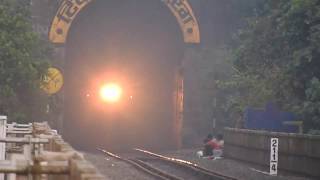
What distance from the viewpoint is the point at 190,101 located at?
127ft

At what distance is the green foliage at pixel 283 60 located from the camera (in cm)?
2369

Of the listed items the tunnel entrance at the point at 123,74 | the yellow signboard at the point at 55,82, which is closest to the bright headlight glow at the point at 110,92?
the tunnel entrance at the point at 123,74

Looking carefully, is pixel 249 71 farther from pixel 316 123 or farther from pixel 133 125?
pixel 133 125

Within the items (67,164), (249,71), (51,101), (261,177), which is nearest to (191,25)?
(249,71)

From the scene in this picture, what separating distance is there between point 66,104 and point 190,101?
31.9 feet

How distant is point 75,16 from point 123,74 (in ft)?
26.9

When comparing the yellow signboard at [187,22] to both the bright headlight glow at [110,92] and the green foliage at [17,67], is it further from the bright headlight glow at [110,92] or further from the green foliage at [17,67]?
the green foliage at [17,67]

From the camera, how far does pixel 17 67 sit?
2661cm

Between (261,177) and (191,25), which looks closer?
(261,177)

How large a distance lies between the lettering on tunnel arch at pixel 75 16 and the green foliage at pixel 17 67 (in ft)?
26.2

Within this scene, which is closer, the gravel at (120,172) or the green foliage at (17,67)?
the gravel at (120,172)

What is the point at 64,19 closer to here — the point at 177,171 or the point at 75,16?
the point at 75,16

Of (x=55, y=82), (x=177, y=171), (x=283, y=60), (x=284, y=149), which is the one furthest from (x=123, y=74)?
(x=284, y=149)

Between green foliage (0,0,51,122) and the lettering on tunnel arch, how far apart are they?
7997 mm
